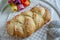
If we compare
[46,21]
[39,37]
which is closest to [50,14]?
[46,21]

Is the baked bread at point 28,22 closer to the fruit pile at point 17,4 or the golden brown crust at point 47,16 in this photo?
the golden brown crust at point 47,16

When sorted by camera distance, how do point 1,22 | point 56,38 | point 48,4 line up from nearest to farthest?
point 56,38 → point 1,22 → point 48,4

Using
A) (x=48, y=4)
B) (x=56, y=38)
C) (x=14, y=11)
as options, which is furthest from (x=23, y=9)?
(x=56, y=38)

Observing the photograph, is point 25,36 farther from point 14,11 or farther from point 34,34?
point 14,11

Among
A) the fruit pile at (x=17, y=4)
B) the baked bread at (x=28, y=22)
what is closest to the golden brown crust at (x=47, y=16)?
the baked bread at (x=28, y=22)

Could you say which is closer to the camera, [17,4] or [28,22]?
[28,22]

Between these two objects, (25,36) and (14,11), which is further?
(14,11)

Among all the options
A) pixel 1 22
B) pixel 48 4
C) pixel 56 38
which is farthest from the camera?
pixel 48 4

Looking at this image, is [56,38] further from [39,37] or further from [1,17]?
[1,17]
